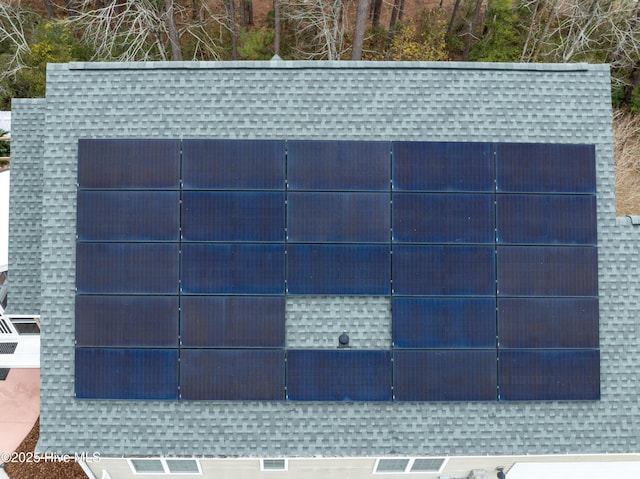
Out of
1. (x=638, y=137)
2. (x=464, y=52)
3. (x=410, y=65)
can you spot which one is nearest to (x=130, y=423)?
(x=410, y=65)

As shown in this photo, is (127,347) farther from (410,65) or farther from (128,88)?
(410,65)

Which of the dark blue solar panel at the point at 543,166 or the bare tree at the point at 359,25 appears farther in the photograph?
the bare tree at the point at 359,25

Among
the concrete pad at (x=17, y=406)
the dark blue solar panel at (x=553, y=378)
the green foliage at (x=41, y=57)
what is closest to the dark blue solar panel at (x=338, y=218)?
the dark blue solar panel at (x=553, y=378)

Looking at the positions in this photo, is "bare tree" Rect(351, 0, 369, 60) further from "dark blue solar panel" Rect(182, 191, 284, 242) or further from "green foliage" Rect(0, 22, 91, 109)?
"green foliage" Rect(0, 22, 91, 109)

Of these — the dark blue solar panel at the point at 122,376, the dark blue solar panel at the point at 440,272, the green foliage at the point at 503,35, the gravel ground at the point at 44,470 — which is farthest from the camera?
the green foliage at the point at 503,35

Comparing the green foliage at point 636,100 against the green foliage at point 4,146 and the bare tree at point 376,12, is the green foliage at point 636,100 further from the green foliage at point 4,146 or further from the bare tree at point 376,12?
the green foliage at point 4,146

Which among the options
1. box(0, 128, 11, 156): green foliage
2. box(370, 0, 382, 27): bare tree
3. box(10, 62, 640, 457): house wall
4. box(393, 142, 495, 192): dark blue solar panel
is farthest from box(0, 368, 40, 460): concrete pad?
box(370, 0, 382, 27): bare tree
